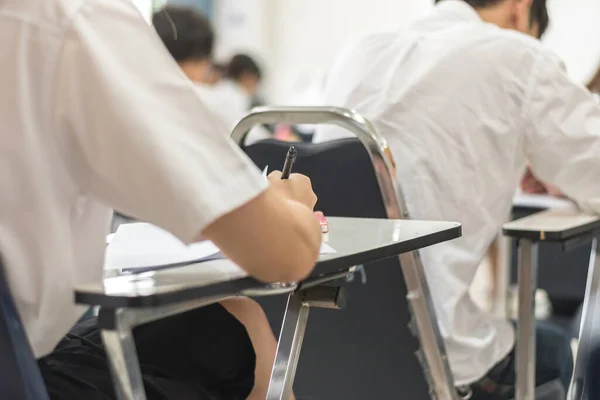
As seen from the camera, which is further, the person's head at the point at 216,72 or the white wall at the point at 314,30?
the white wall at the point at 314,30

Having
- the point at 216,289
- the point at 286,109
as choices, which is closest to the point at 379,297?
the point at 286,109

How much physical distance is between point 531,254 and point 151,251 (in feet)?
2.26

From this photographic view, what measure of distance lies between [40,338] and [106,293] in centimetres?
16

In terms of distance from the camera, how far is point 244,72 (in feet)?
17.3

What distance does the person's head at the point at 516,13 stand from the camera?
5.96ft

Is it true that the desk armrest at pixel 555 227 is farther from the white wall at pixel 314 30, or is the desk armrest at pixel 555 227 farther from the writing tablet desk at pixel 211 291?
the white wall at pixel 314 30

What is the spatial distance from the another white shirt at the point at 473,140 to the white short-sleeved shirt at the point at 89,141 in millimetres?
790

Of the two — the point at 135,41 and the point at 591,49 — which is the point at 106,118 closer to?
the point at 135,41

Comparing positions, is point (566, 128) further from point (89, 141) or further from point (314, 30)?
point (314, 30)

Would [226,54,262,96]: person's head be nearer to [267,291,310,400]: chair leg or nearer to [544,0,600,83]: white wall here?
[544,0,600,83]: white wall

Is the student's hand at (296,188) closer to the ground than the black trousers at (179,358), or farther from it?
farther from it

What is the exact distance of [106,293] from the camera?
2.31ft

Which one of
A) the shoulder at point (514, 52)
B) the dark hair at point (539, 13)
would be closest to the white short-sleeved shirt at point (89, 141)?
the shoulder at point (514, 52)

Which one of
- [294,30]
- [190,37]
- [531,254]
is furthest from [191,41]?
[294,30]
